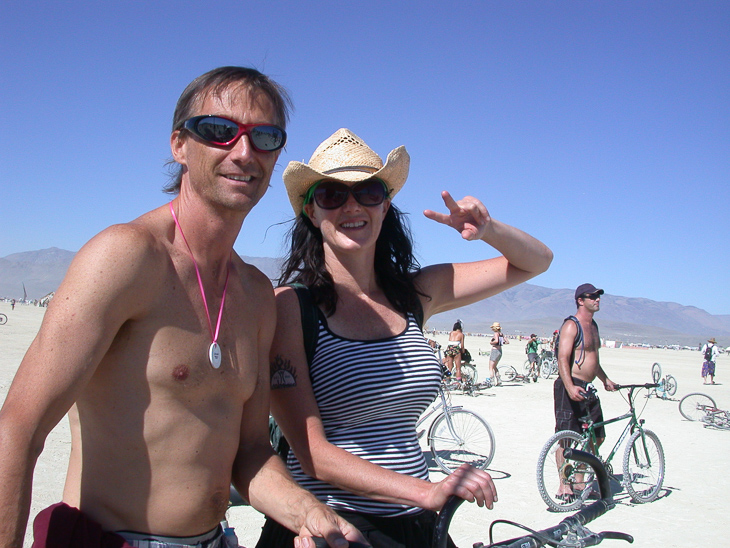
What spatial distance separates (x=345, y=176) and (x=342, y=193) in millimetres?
67

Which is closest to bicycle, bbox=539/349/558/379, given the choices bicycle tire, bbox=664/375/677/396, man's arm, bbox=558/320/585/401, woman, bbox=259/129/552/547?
bicycle tire, bbox=664/375/677/396

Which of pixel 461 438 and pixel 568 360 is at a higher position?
pixel 568 360

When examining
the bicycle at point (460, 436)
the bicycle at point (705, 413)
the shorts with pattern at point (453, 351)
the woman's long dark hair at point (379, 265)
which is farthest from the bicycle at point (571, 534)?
the shorts with pattern at point (453, 351)

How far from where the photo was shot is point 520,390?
1738 cm

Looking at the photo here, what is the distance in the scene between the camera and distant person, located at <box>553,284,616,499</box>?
6766 millimetres

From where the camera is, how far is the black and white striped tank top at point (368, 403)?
79.5 inches

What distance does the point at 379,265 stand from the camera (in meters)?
2.56

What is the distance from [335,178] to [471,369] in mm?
14780

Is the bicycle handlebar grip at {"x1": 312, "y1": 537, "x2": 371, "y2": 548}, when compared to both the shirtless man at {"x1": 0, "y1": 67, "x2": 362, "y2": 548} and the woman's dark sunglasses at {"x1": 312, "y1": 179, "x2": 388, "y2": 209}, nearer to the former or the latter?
the shirtless man at {"x1": 0, "y1": 67, "x2": 362, "y2": 548}

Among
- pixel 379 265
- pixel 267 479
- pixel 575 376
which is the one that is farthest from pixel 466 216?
pixel 575 376

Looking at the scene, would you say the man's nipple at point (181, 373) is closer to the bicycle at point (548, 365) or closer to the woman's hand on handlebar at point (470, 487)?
the woman's hand on handlebar at point (470, 487)

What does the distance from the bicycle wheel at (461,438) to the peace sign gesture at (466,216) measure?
5.95m

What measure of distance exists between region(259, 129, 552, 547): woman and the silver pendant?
1.13ft

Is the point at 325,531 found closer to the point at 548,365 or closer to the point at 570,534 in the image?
the point at 570,534
